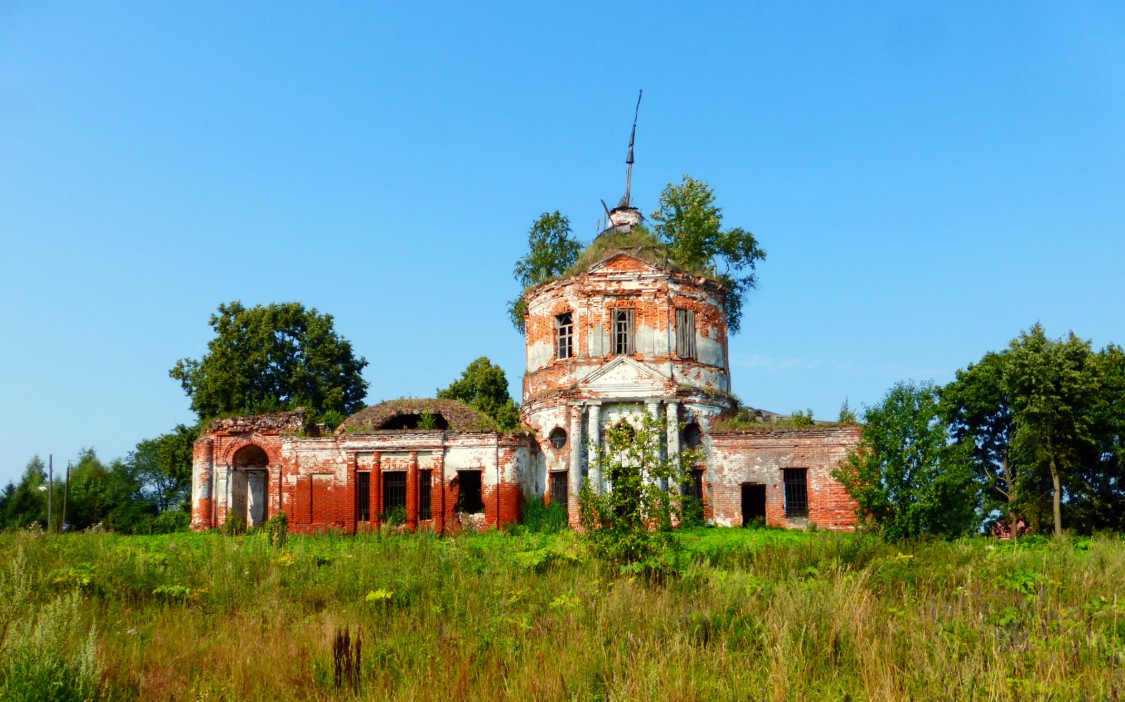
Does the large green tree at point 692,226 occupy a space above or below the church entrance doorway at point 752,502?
above

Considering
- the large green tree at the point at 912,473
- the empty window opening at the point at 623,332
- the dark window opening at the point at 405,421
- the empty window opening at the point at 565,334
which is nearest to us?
the large green tree at the point at 912,473

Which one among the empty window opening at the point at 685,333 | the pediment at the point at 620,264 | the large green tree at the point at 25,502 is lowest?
the large green tree at the point at 25,502

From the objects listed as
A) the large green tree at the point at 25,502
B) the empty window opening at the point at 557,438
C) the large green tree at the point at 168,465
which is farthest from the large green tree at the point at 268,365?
the empty window opening at the point at 557,438

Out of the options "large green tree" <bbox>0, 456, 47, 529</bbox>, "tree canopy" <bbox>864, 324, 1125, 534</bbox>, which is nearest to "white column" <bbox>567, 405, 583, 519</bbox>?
"tree canopy" <bbox>864, 324, 1125, 534</bbox>

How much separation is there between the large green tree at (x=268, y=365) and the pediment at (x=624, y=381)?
18.7 metres

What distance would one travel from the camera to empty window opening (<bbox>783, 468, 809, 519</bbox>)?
29.5 metres

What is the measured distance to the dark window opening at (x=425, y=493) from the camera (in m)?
30.3

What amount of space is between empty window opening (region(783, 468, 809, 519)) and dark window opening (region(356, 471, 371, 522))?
46.9ft

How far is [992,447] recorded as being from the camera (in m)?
41.0

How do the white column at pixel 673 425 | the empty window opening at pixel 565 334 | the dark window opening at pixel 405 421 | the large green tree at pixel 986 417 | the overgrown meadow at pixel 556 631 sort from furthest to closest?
the large green tree at pixel 986 417
the empty window opening at pixel 565 334
the dark window opening at pixel 405 421
the white column at pixel 673 425
the overgrown meadow at pixel 556 631

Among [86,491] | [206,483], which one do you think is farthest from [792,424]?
[86,491]

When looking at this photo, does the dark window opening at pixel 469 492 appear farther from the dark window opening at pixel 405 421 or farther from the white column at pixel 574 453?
the white column at pixel 574 453

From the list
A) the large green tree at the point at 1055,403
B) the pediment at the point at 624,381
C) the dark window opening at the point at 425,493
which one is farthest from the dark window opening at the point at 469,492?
the large green tree at the point at 1055,403

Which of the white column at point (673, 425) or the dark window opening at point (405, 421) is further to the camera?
the dark window opening at point (405, 421)
